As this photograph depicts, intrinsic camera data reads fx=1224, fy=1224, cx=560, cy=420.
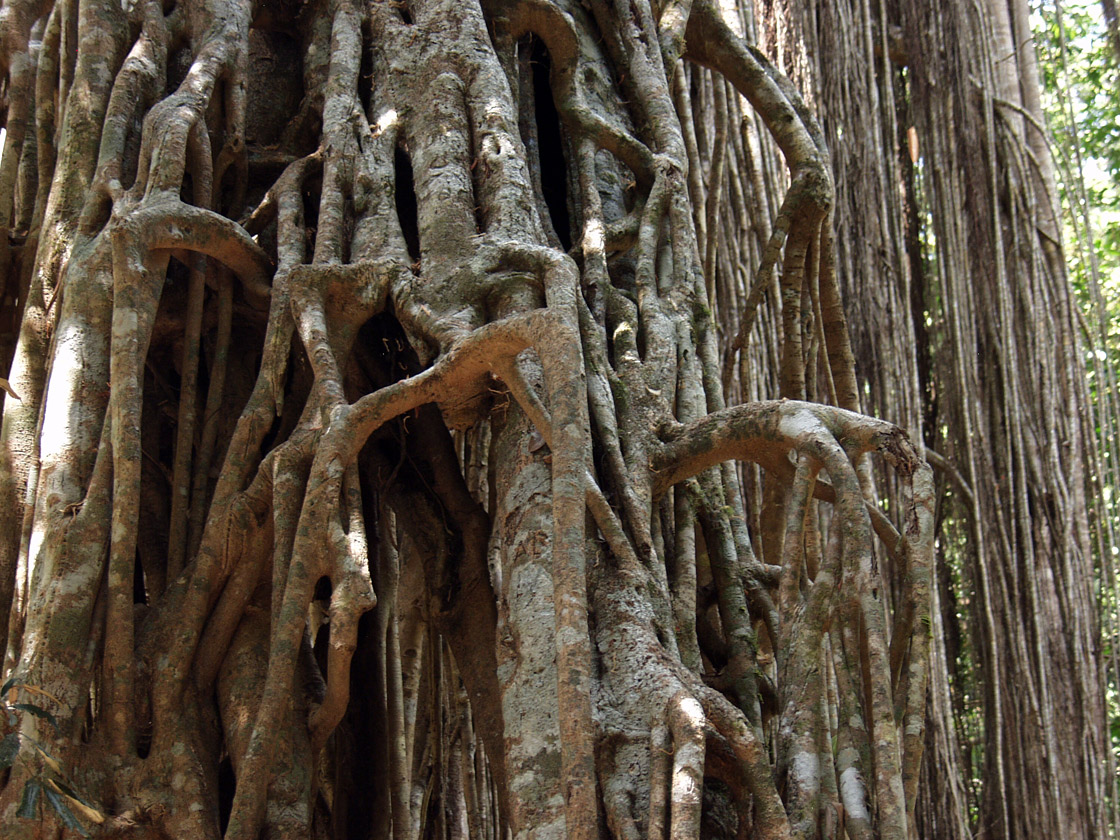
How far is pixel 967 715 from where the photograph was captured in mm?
5387

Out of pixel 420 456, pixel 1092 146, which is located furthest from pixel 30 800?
pixel 1092 146

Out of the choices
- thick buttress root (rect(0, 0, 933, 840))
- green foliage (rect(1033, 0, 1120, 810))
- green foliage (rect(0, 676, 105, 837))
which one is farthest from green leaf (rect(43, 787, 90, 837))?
green foliage (rect(1033, 0, 1120, 810))

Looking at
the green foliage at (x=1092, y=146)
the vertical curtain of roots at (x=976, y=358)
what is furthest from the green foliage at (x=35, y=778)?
the green foliage at (x=1092, y=146)

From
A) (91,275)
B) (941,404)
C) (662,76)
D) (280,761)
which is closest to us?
(280,761)

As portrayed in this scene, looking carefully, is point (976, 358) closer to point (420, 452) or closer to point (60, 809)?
point (420, 452)

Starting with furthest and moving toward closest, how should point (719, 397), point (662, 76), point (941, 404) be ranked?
point (941, 404) < point (662, 76) < point (719, 397)

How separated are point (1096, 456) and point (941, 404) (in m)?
0.69

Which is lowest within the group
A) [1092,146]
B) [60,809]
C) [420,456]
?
[60,809]

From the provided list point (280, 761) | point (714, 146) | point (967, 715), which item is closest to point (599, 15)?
point (714, 146)

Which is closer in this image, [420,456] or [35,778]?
[35,778]

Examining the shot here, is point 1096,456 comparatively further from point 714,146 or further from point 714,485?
point 714,485

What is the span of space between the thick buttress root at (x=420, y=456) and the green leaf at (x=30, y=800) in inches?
17.9

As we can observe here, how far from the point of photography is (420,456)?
280 centimetres

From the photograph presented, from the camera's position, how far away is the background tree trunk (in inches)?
84.8
